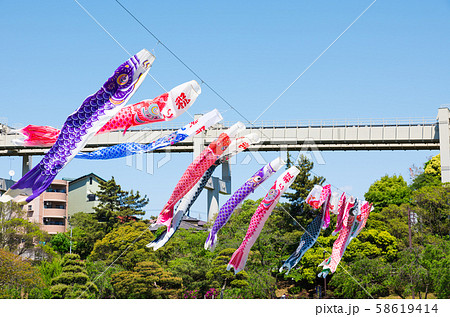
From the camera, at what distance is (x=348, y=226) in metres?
17.2

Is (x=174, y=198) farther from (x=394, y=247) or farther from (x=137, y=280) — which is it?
(x=394, y=247)

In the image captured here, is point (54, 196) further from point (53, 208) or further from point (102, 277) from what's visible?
point (102, 277)

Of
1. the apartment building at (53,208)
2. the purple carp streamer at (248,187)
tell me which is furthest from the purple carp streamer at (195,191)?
the apartment building at (53,208)

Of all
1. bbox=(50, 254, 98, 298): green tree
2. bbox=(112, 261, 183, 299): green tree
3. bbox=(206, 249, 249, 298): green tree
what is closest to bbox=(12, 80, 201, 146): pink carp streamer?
bbox=(50, 254, 98, 298): green tree

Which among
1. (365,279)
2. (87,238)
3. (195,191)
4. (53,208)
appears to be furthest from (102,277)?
(53,208)

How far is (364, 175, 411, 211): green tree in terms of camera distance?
34.6m

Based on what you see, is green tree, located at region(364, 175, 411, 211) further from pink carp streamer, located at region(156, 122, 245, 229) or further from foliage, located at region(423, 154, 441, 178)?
pink carp streamer, located at region(156, 122, 245, 229)

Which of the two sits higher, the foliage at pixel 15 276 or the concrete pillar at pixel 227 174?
the concrete pillar at pixel 227 174

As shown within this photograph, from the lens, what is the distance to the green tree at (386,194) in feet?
114

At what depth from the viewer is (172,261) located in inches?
1086

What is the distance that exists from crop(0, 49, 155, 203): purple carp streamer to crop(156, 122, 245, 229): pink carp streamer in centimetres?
292

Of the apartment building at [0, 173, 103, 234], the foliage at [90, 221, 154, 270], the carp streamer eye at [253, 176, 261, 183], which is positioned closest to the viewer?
the carp streamer eye at [253, 176, 261, 183]

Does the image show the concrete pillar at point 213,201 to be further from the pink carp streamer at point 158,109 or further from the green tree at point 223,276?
the pink carp streamer at point 158,109

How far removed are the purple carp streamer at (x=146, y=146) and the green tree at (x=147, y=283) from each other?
1338cm
